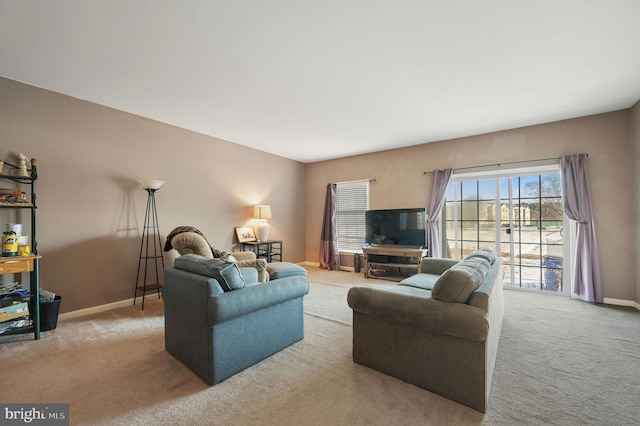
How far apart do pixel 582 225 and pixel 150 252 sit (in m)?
6.29

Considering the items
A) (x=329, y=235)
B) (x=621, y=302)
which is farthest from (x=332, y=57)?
(x=621, y=302)

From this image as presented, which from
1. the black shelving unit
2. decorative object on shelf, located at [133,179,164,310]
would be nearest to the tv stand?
decorative object on shelf, located at [133,179,164,310]

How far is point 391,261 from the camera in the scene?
5406 millimetres

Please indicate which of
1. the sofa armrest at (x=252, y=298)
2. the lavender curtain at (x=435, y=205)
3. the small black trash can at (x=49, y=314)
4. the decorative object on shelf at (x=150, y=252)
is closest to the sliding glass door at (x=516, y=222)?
the lavender curtain at (x=435, y=205)

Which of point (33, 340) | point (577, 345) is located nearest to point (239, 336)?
point (33, 340)

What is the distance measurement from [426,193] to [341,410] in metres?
4.36

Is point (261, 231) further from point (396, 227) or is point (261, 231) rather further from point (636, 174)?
point (636, 174)

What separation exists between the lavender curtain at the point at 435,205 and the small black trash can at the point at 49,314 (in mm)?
5387

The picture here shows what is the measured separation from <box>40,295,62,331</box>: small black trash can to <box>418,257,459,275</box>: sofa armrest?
14.2ft

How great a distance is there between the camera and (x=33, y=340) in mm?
2652

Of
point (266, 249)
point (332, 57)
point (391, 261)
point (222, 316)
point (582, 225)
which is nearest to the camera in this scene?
point (222, 316)

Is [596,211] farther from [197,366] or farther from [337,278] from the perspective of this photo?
[197,366]

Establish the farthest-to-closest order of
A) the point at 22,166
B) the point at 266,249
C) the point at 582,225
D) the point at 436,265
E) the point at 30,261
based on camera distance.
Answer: the point at 266,249 < the point at 582,225 < the point at 436,265 < the point at 22,166 < the point at 30,261

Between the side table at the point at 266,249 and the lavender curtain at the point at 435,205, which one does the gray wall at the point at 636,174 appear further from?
the side table at the point at 266,249
